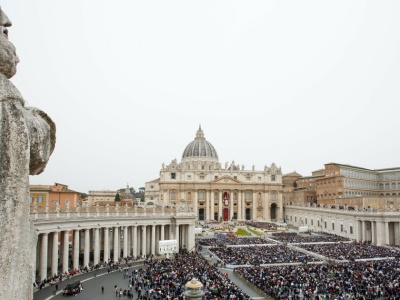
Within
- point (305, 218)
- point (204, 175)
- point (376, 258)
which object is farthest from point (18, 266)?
point (204, 175)

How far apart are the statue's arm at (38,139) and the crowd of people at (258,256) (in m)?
36.2

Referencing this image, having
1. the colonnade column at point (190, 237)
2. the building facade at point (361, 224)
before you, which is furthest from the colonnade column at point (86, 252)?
the building facade at point (361, 224)

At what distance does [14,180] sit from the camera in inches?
155

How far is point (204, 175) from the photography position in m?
110

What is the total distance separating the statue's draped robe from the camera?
3838 mm

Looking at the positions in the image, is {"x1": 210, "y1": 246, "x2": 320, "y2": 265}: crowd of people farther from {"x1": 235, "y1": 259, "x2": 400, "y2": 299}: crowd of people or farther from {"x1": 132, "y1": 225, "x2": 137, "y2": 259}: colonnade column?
{"x1": 132, "y1": 225, "x2": 137, "y2": 259}: colonnade column

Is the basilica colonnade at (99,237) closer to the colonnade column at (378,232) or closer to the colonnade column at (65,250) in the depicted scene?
the colonnade column at (65,250)

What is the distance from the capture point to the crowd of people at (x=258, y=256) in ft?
129

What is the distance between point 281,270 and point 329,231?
44.0m

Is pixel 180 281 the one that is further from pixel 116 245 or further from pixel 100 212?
pixel 100 212

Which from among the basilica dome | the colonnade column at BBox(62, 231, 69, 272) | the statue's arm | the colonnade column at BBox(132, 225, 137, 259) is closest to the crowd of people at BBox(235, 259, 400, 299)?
the colonnade column at BBox(132, 225, 137, 259)

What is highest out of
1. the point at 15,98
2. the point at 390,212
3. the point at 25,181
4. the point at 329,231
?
the point at 15,98

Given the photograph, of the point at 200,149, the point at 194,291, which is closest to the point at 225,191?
the point at 200,149

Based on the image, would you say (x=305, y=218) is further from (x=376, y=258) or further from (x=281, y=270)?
(x=281, y=270)
